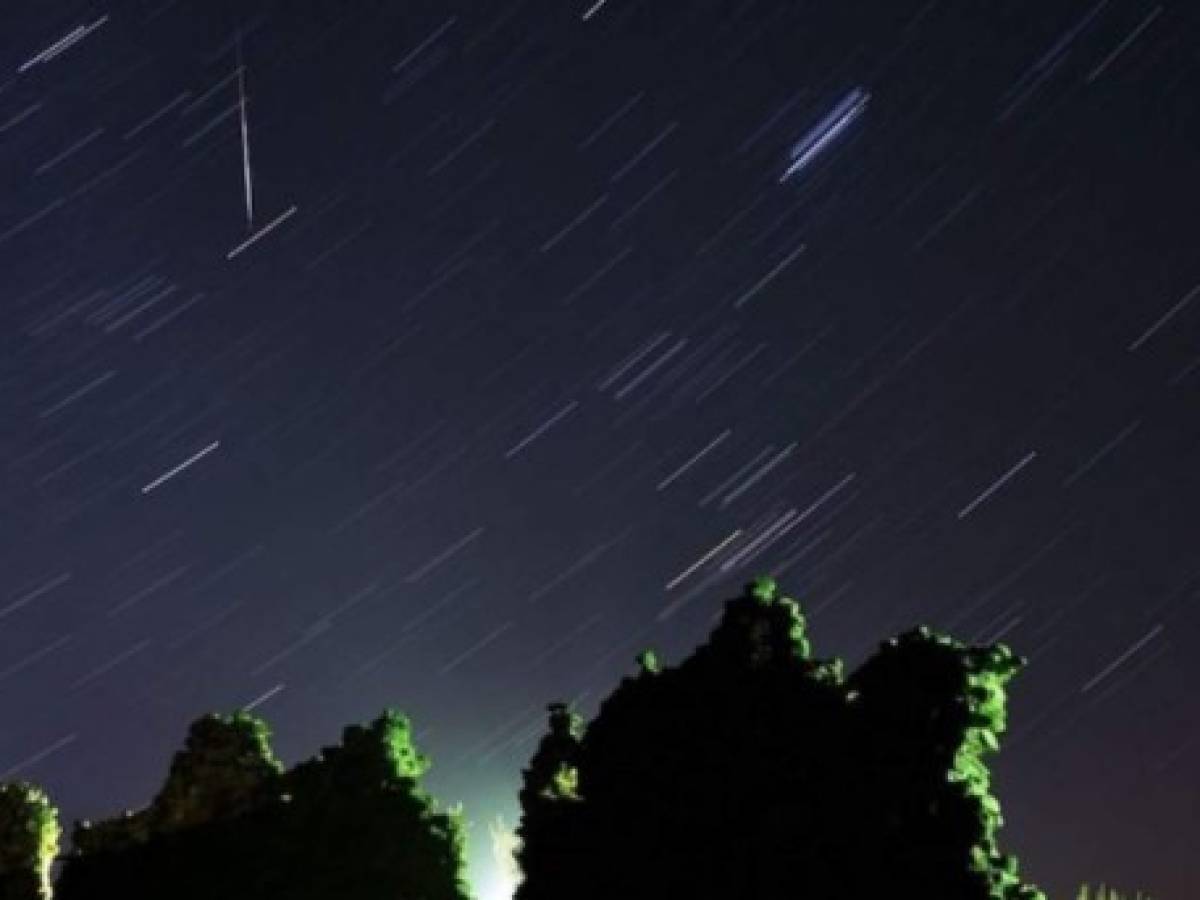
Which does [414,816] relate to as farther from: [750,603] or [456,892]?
[750,603]

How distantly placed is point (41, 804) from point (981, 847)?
60.4 feet

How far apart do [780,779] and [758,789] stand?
0.29 meters

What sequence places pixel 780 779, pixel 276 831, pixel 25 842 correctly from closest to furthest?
pixel 780 779
pixel 276 831
pixel 25 842

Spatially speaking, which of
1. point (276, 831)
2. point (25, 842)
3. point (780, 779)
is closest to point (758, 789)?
point (780, 779)

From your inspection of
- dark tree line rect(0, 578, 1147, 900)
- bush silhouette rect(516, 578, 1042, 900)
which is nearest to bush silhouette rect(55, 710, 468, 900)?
dark tree line rect(0, 578, 1147, 900)

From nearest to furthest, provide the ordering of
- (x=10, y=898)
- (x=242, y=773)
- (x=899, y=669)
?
(x=899, y=669), (x=242, y=773), (x=10, y=898)

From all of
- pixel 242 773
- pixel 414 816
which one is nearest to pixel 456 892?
pixel 414 816

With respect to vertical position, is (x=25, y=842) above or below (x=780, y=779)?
above

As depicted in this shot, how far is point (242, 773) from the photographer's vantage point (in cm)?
2100

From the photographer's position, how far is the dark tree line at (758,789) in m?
13.4

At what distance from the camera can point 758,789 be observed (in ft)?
47.1

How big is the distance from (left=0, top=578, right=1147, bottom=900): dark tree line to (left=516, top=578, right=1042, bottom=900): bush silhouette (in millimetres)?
17

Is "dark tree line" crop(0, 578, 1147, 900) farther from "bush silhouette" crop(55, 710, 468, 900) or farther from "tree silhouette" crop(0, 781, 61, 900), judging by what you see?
"tree silhouette" crop(0, 781, 61, 900)

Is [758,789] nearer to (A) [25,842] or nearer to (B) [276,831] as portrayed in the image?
(B) [276,831]
